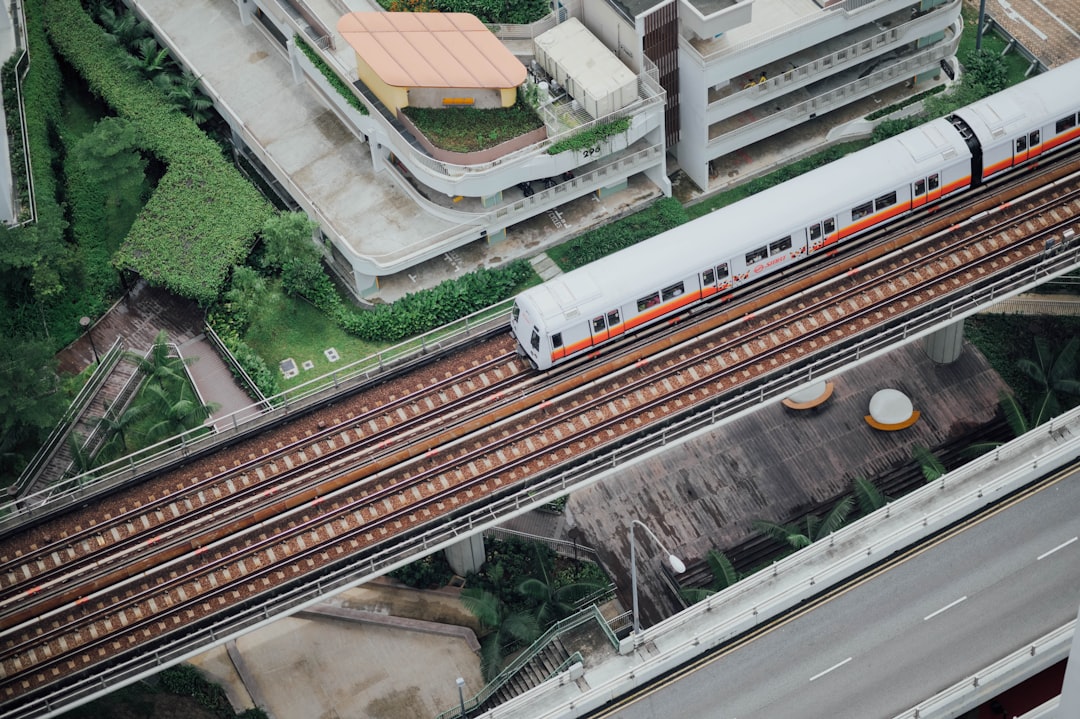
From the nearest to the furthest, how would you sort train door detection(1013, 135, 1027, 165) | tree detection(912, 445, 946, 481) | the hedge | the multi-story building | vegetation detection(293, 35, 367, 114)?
tree detection(912, 445, 946, 481), train door detection(1013, 135, 1027, 165), the multi-story building, the hedge, vegetation detection(293, 35, 367, 114)

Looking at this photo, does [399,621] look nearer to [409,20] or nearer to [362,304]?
[362,304]

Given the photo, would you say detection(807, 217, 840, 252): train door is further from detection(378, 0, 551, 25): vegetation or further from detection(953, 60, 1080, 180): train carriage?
detection(378, 0, 551, 25): vegetation

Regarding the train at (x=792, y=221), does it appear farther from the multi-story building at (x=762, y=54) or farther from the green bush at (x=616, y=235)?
the green bush at (x=616, y=235)

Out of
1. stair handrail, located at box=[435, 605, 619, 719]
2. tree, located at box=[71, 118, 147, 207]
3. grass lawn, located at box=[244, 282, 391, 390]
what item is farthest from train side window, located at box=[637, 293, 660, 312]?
tree, located at box=[71, 118, 147, 207]

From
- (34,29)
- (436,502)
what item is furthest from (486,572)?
(34,29)

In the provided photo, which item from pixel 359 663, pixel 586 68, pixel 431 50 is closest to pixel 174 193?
pixel 431 50

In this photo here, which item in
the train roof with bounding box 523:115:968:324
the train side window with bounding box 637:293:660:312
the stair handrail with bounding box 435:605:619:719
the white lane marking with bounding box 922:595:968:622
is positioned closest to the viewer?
the white lane marking with bounding box 922:595:968:622

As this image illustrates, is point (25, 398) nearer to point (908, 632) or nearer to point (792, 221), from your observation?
point (792, 221)
